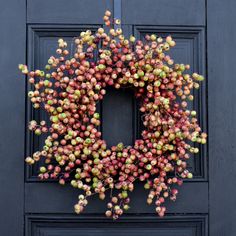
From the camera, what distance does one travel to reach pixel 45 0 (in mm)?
1725

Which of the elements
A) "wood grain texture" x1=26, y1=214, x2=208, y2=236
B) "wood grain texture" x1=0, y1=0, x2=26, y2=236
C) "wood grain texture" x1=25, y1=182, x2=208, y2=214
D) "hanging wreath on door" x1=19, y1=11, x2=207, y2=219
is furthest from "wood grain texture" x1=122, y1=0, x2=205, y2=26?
"wood grain texture" x1=26, y1=214, x2=208, y2=236

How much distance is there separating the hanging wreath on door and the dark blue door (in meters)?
0.12

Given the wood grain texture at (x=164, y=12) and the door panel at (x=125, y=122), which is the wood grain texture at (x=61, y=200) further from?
the wood grain texture at (x=164, y=12)

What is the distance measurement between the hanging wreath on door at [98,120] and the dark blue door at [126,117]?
12 cm

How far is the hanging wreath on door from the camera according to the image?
1.51 m

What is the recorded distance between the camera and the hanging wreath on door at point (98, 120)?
59.4 inches

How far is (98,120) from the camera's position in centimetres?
156

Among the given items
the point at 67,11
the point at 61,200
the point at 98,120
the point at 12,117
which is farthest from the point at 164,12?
the point at 61,200

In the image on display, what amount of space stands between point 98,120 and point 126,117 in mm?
164

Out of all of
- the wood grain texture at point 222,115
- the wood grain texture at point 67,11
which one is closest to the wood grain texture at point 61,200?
the wood grain texture at point 222,115

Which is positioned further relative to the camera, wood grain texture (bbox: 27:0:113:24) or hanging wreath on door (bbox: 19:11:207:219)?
wood grain texture (bbox: 27:0:113:24)

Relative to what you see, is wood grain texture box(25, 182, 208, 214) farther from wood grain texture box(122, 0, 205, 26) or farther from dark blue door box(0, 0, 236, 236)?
wood grain texture box(122, 0, 205, 26)

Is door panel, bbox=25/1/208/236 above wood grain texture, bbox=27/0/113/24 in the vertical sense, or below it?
below

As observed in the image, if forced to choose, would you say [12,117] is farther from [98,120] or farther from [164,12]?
[164,12]
